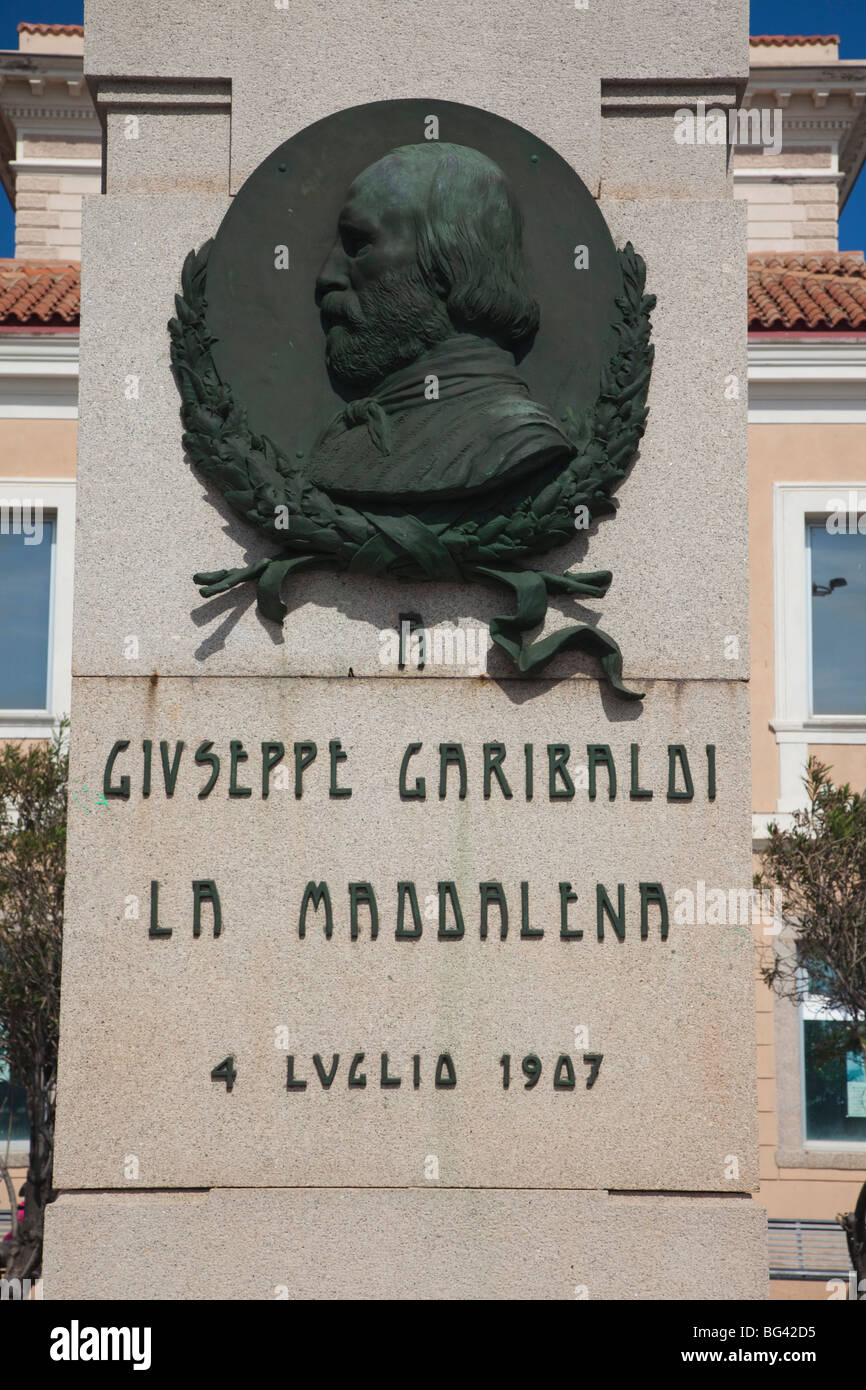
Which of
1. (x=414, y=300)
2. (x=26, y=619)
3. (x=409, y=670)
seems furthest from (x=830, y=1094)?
(x=414, y=300)

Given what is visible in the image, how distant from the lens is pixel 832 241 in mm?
24766

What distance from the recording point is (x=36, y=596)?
18.9 metres

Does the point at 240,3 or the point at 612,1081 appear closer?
the point at 612,1081

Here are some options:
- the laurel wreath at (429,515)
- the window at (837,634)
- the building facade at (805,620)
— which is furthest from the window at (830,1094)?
the laurel wreath at (429,515)

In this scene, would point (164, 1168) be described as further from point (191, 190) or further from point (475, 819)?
point (191, 190)

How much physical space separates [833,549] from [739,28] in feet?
41.8

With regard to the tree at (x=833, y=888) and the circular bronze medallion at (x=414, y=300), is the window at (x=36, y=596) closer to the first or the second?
the tree at (x=833, y=888)

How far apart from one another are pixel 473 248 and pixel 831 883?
857 cm

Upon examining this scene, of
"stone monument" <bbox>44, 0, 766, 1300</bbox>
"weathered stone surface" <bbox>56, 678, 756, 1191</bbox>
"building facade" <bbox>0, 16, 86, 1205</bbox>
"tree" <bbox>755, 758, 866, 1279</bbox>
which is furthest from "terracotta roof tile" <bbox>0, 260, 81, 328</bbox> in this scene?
"weathered stone surface" <bbox>56, 678, 756, 1191</bbox>

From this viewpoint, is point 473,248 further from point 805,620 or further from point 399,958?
point 805,620

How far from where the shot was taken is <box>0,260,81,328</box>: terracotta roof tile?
19.1 m

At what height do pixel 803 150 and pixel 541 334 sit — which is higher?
pixel 803 150

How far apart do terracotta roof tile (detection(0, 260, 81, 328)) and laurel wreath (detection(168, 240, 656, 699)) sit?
1249cm

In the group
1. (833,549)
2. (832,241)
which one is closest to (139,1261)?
(833,549)
